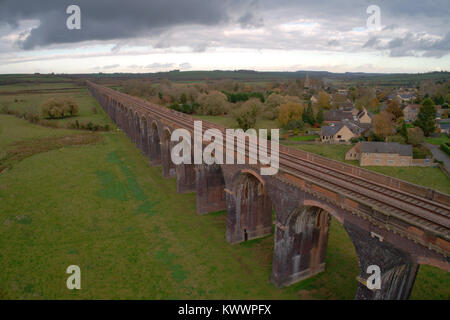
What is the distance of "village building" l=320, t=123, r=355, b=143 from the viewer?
72.6 meters

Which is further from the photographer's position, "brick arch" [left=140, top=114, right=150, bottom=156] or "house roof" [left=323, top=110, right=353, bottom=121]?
"house roof" [left=323, top=110, right=353, bottom=121]

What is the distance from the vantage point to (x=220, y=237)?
30641mm

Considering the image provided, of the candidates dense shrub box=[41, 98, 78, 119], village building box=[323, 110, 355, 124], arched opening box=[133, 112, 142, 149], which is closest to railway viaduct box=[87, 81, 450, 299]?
arched opening box=[133, 112, 142, 149]

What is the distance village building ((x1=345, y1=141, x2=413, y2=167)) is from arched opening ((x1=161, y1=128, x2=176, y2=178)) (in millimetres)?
36229

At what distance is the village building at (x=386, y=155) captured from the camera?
2131 inches

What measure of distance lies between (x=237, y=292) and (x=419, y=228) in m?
14.6

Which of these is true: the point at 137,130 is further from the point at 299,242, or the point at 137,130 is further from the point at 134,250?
the point at 299,242
